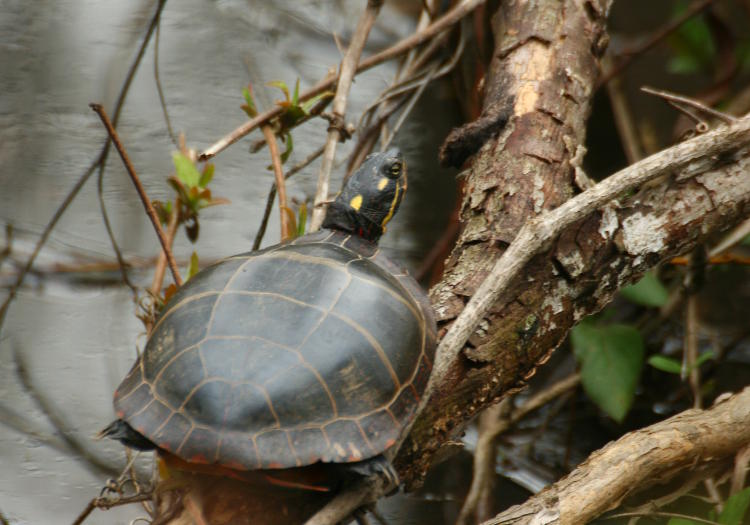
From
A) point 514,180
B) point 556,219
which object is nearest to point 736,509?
point 556,219

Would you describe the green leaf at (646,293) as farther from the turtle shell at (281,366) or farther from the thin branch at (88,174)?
the thin branch at (88,174)

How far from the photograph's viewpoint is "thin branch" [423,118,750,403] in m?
1.37

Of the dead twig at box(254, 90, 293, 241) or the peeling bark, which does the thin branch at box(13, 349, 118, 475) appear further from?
the peeling bark

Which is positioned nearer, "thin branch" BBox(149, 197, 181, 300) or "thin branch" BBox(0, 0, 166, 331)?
"thin branch" BBox(149, 197, 181, 300)

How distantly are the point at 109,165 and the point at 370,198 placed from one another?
164cm

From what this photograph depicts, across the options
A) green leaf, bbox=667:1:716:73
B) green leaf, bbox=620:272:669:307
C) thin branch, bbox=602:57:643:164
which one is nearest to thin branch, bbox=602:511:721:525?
green leaf, bbox=620:272:669:307

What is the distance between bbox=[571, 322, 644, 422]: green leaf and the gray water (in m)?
0.94

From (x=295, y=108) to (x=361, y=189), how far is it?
11.6 inches

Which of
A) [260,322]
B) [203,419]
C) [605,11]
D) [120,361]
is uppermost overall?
[605,11]

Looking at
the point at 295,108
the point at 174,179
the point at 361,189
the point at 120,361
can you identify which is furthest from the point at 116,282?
the point at 361,189

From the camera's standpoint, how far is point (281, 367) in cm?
117

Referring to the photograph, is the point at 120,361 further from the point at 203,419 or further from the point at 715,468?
the point at 715,468

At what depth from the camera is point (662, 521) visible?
148cm

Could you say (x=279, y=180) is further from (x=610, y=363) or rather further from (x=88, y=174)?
(x=610, y=363)
